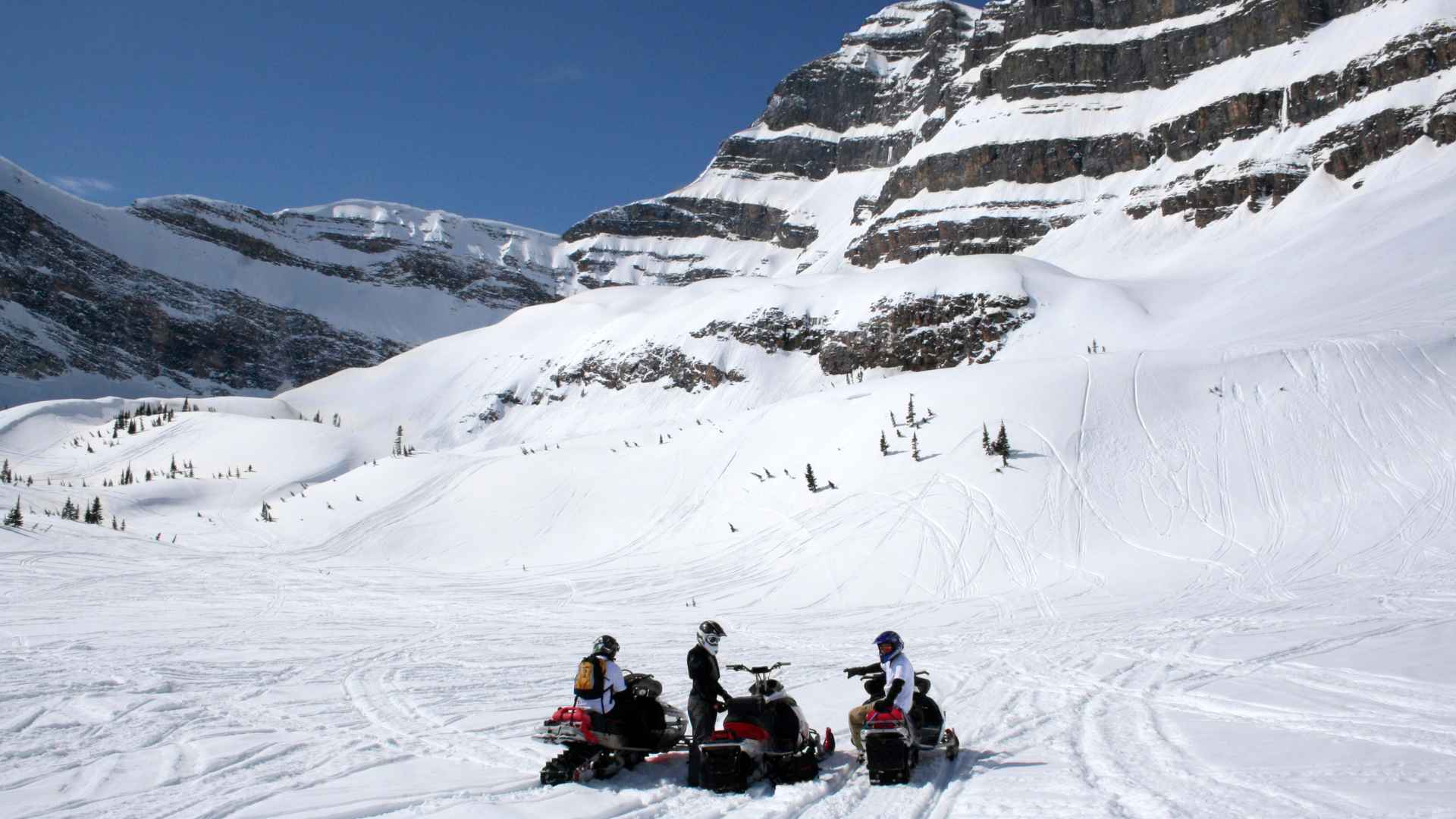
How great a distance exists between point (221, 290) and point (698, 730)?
167 meters

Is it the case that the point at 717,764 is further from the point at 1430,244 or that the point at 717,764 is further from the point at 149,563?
the point at 1430,244

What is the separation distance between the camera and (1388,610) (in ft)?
44.0

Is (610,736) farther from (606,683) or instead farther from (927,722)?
(927,722)

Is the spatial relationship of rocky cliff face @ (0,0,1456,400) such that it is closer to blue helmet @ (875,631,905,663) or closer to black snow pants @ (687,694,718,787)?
blue helmet @ (875,631,905,663)

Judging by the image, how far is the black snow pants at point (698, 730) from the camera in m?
6.84

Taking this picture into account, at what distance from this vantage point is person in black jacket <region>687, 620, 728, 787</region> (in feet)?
22.7

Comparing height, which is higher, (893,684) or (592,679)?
(592,679)

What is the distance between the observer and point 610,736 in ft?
23.1

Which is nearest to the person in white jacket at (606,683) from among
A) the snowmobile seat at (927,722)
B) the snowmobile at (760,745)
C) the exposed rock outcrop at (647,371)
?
the snowmobile at (760,745)

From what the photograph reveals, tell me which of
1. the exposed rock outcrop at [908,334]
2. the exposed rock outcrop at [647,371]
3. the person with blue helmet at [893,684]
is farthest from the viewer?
the exposed rock outcrop at [647,371]

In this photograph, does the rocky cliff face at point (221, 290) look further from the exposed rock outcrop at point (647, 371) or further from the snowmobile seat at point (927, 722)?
the snowmobile seat at point (927, 722)

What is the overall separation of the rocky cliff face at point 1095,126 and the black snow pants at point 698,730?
79224 millimetres

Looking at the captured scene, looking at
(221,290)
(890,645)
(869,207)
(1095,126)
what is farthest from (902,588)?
(221,290)

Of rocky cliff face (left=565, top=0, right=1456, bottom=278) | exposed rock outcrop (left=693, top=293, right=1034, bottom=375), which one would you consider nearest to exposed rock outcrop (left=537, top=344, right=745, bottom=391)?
exposed rock outcrop (left=693, top=293, right=1034, bottom=375)
